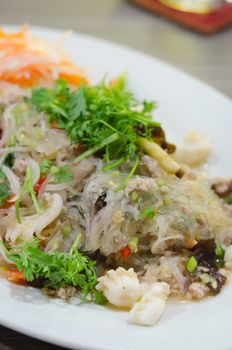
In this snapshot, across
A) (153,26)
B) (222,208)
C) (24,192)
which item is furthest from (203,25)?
(24,192)

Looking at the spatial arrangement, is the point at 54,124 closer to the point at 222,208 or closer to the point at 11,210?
the point at 11,210

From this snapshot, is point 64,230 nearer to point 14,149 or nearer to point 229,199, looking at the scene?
point 14,149

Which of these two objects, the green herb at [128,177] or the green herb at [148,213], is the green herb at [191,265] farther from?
the green herb at [128,177]

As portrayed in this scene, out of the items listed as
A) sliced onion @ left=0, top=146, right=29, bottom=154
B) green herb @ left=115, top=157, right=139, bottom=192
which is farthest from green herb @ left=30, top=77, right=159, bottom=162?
sliced onion @ left=0, top=146, right=29, bottom=154

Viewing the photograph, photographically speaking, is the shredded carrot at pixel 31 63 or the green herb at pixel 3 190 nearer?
the green herb at pixel 3 190

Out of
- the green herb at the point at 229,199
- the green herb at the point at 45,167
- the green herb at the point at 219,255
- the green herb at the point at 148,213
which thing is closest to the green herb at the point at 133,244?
the green herb at the point at 148,213

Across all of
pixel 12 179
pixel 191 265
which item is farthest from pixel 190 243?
pixel 12 179

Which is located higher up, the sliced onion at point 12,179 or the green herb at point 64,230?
the sliced onion at point 12,179
